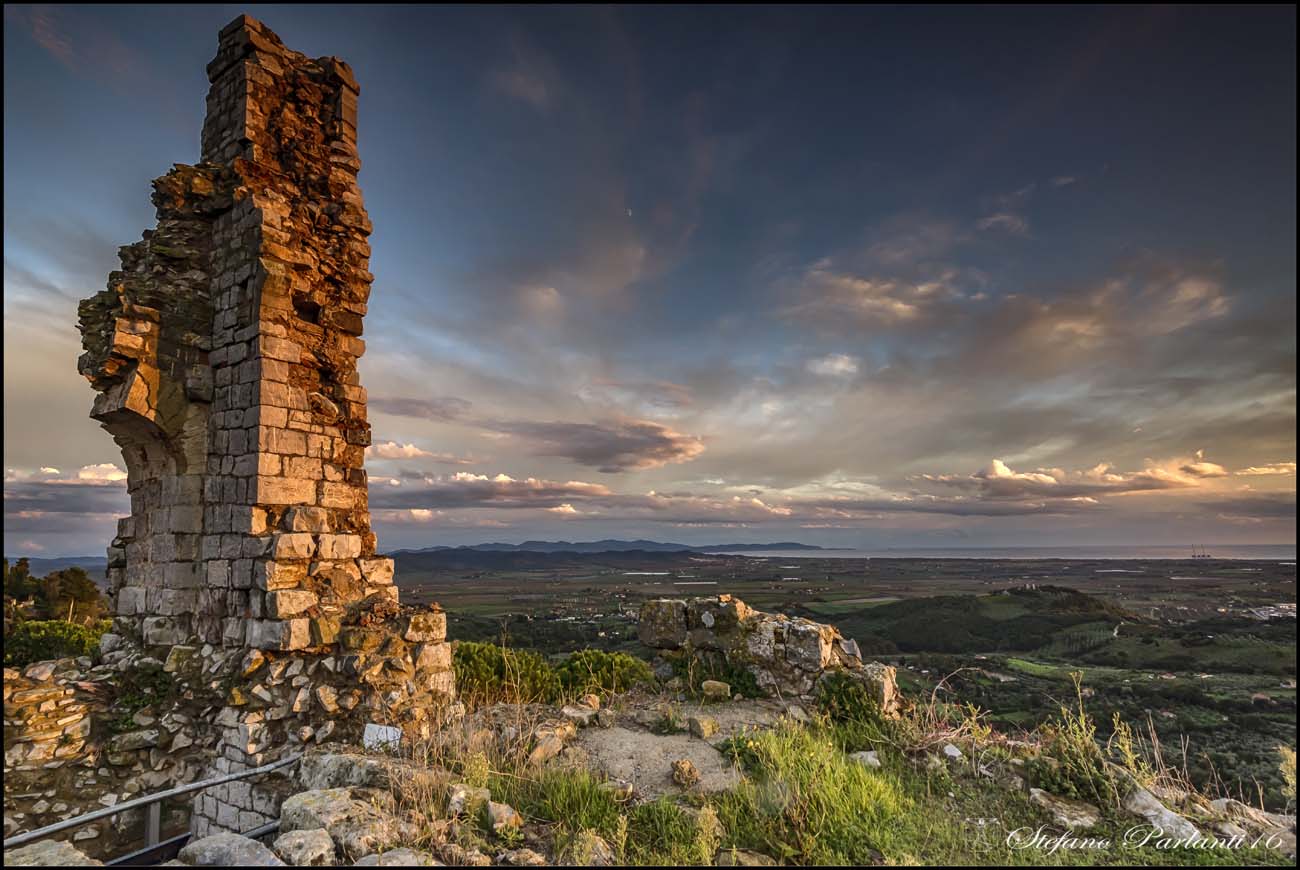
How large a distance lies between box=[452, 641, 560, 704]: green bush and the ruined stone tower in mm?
2124

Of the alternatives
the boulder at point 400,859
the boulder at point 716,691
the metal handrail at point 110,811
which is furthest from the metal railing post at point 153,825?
the boulder at point 716,691

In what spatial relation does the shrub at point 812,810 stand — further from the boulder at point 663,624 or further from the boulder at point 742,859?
the boulder at point 663,624

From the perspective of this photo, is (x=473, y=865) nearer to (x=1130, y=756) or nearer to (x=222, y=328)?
(x=1130, y=756)

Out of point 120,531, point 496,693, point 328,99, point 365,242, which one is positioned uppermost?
point 328,99

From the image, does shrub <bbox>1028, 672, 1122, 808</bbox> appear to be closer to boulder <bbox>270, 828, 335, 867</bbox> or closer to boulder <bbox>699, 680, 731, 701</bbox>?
boulder <bbox>699, 680, 731, 701</bbox>

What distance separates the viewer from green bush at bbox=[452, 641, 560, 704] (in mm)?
9281

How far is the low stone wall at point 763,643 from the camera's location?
8.88m

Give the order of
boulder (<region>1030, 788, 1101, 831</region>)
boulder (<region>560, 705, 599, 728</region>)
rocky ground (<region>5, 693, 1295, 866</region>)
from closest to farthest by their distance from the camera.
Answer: rocky ground (<region>5, 693, 1295, 866</region>)
boulder (<region>1030, 788, 1101, 831</region>)
boulder (<region>560, 705, 599, 728</region>)

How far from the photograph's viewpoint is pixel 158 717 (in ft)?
22.8

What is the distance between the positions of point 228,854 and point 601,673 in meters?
6.64

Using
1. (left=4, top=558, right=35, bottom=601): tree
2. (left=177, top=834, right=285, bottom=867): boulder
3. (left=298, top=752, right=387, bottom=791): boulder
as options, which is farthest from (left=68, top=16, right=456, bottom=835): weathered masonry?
(left=4, top=558, right=35, bottom=601): tree

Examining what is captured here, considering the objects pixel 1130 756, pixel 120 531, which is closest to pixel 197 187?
pixel 120 531

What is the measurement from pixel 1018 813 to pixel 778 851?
2219 millimetres

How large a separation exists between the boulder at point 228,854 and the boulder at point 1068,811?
5456 mm
